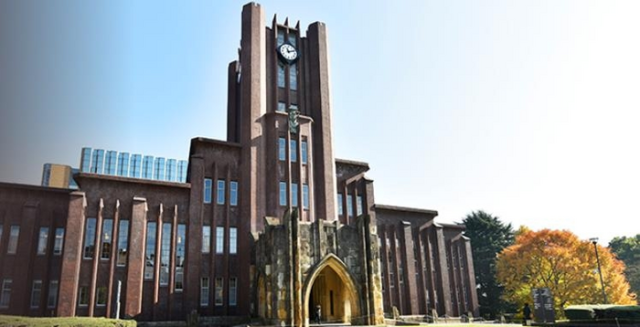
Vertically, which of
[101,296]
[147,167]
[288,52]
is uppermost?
[147,167]

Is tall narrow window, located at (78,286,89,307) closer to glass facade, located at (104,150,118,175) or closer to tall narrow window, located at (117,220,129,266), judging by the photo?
tall narrow window, located at (117,220,129,266)

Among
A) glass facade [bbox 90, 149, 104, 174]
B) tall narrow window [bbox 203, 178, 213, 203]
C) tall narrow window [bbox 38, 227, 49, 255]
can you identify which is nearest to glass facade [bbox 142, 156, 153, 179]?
glass facade [bbox 90, 149, 104, 174]

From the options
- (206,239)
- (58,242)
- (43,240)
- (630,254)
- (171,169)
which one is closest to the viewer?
(43,240)

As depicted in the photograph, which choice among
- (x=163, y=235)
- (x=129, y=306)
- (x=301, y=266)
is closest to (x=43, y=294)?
(x=129, y=306)

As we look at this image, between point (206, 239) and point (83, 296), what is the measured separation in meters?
7.97

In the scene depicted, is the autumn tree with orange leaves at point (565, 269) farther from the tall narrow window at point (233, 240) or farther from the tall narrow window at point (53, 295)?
the tall narrow window at point (53, 295)

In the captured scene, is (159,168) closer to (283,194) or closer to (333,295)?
(283,194)

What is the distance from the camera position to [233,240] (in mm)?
31969

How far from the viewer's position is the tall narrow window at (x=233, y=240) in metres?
31.7

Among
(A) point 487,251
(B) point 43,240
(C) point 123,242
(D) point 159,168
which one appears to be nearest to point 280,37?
(C) point 123,242

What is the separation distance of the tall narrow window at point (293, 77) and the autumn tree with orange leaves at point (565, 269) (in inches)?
991

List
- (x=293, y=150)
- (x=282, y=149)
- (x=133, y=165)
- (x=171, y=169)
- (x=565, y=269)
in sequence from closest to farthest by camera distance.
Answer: (x=282, y=149) → (x=293, y=150) → (x=565, y=269) → (x=133, y=165) → (x=171, y=169)

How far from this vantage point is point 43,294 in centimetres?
2709

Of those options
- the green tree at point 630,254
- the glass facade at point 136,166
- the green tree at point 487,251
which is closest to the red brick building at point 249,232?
the green tree at point 487,251
